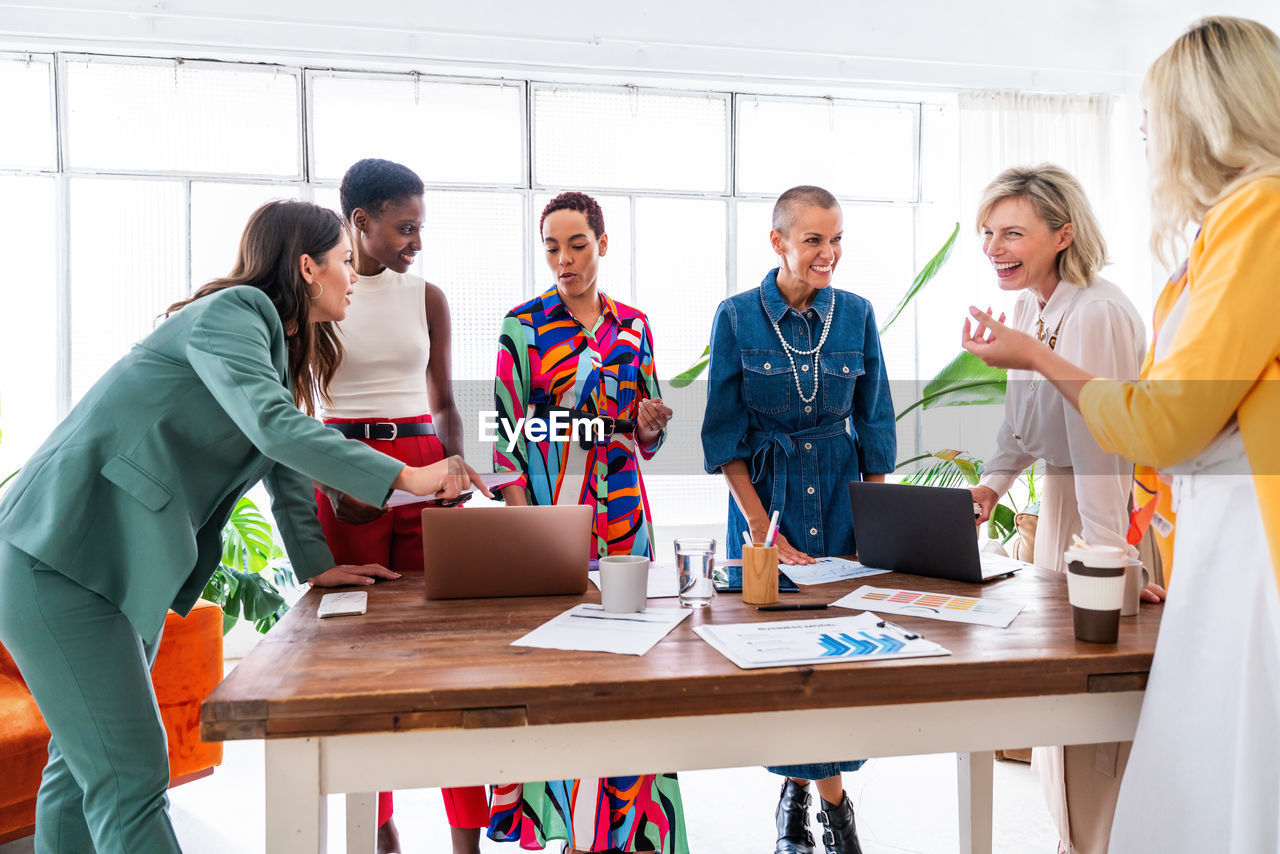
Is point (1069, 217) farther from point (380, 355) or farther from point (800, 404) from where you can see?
point (380, 355)

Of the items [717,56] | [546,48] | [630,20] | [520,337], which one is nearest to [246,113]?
[546,48]

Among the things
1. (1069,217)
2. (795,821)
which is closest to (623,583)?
(795,821)

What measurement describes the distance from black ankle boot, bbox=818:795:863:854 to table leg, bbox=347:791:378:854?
3.62 ft

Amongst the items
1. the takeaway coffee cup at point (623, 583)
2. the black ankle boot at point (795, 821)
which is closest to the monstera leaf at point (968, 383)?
the black ankle boot at point (795, 821)

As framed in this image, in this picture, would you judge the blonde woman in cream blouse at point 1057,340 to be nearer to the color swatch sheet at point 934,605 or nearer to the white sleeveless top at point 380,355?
the color swatch sheet at point 934,605

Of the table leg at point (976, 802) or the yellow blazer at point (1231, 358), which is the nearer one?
the yellow blazer at point (1231, 358)

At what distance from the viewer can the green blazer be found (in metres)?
1.39

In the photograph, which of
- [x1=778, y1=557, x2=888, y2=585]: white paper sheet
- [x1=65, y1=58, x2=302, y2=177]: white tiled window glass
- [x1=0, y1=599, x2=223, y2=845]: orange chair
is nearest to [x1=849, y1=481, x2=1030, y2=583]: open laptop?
[x1=778, y1=557, x2=888, y2=585]: white paper sheet

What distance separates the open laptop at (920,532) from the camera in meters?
1.60

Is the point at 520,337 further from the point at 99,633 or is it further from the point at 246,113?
the point at 246,113

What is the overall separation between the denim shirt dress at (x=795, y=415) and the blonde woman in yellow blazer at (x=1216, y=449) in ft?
3.02

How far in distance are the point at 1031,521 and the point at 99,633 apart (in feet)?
10.3

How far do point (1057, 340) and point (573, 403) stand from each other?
3.83 feet

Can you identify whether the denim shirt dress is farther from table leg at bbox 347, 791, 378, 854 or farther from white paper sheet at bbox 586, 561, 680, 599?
table leg at bbox 347, 791, 378, 854
